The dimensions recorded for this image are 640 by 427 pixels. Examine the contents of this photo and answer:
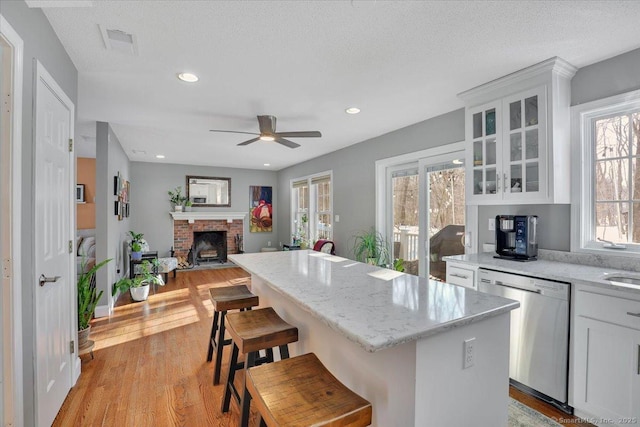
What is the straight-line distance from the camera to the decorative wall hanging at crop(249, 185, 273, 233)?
315 inches

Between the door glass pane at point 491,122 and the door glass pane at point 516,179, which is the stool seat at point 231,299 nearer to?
the door glass pane at point 516,179

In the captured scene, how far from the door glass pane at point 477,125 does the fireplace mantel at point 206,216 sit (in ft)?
19.4

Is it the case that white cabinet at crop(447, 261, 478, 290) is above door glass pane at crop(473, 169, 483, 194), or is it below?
below

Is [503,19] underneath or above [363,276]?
above

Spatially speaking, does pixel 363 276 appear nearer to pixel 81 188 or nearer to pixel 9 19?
pixel 9 19

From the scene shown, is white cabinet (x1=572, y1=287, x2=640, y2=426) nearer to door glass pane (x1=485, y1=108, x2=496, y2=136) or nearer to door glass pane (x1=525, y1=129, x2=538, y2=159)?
door glass pane (x1=525, y1=129, x2=538, y2=159)

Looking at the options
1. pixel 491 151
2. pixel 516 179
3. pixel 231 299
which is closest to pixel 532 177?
pixel 516 179

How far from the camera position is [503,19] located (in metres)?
1.78

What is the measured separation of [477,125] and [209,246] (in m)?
6.59

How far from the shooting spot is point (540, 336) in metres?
Answer: 2.11

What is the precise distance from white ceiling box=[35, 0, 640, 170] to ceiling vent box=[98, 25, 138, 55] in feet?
0.13

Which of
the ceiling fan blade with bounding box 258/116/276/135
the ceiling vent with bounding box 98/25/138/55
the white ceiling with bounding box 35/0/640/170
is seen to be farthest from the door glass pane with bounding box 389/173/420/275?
the ceiling vent with bounding box 98/25/138/55

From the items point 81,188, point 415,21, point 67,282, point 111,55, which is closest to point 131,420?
point 67,282

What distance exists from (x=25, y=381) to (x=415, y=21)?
2817 millimetres
